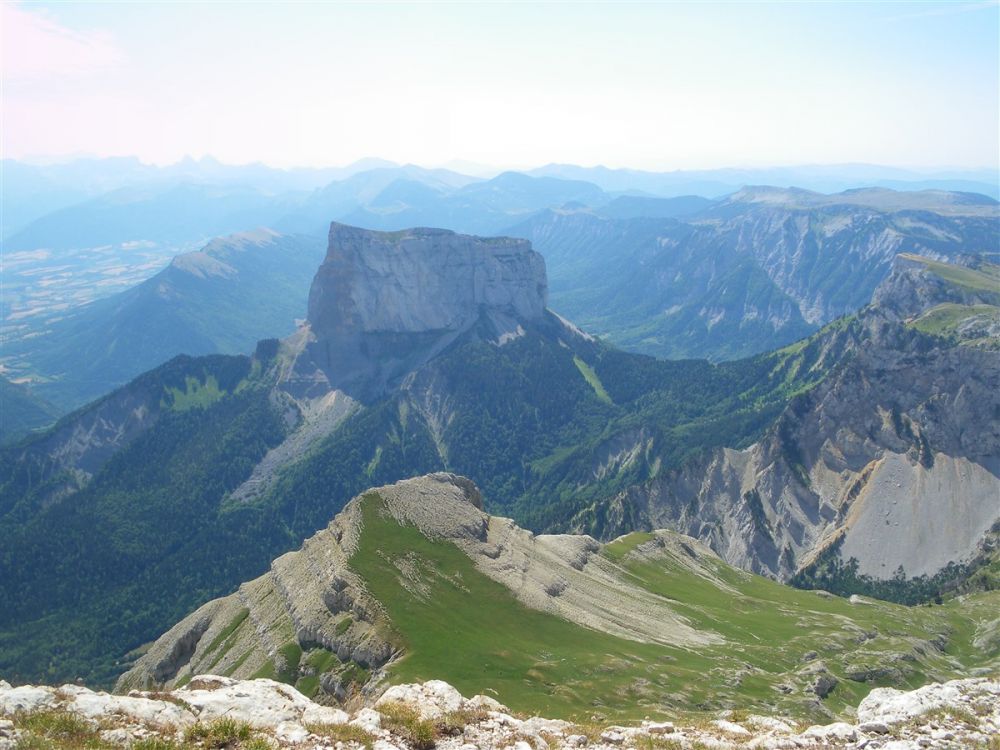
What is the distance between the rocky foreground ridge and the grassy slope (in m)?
31.4

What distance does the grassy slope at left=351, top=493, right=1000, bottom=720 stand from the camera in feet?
277

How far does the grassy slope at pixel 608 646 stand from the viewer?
277 ft

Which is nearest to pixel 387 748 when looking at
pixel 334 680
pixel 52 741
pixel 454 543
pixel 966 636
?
pixel 52 741

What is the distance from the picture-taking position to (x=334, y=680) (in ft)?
280

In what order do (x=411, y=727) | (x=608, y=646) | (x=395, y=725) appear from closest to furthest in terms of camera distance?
(x=411, y=727)
(x=395, y=725)
(x=608, y=646)

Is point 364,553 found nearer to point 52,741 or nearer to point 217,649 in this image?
point 217,649

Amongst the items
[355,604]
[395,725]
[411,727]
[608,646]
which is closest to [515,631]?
[608,646]

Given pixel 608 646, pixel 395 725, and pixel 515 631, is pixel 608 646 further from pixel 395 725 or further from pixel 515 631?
pixel 395 725

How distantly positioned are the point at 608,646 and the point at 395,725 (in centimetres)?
8070

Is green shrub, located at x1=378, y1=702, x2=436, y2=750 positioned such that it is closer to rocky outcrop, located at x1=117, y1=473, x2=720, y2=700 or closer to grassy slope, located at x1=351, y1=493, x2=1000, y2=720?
grassy slope, located at x1=351, y1=493, x2=1000, y2=720

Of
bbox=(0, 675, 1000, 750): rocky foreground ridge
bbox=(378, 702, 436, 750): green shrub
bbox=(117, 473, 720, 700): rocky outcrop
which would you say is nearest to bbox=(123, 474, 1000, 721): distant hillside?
bbox=(117, 473, 720, 700): rocky outcrop

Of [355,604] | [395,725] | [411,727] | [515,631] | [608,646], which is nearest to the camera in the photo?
[411,727]

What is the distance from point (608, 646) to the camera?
103 metres

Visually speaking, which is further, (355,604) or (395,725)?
(355,604)
